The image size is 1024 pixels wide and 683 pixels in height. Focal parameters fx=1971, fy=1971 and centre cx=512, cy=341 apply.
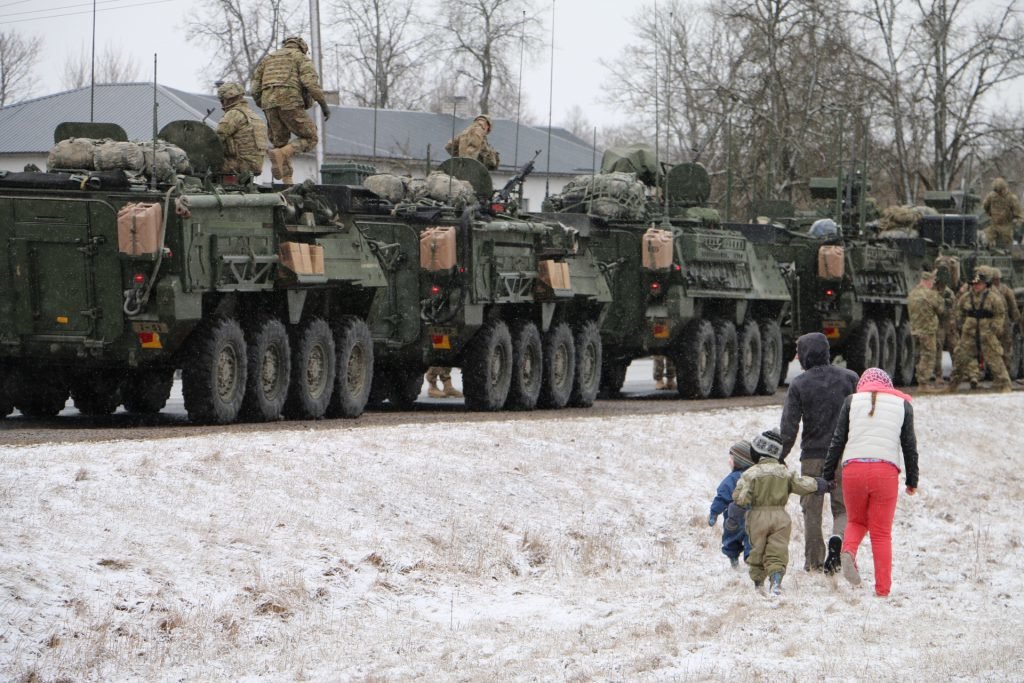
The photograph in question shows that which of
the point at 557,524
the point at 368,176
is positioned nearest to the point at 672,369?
the point at 368,176

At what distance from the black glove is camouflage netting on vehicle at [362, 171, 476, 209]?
9629 millimetres

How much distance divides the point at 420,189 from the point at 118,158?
5147 mm

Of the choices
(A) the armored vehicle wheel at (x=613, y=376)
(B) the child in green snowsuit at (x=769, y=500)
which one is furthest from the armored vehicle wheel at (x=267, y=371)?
(A) the armored vehicle wheel at (x=613, y=376)

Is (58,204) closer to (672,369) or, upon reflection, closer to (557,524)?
(557,524)

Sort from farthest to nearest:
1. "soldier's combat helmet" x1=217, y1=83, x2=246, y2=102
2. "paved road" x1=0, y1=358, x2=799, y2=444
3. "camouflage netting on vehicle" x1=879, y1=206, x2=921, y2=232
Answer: "camouflage netting on vehicle" x1=879, y1=206, x2=921, y2=232
"soldier's combat helmet" x1=217, y1=83, x2=246, y2=102
"paved road" x1=0, y1=358, x2=799, y2=444

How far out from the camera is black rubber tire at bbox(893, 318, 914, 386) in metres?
32.6

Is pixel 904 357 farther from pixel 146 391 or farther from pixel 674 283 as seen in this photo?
pixel 146 391

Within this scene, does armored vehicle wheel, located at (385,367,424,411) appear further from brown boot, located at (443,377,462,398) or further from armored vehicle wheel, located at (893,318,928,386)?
armored vehicle wheel, located at (893,318,928,386)

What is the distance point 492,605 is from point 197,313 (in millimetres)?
6117

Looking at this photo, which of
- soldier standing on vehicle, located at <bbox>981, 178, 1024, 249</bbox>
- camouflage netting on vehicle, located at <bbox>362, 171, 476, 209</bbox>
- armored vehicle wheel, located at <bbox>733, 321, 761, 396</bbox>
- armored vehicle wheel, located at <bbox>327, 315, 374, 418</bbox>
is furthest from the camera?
soldier standing on vehicle, located at <bbox>981, 178, 1024, 249</bbox>

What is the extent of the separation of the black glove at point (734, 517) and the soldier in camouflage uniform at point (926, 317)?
605 inches

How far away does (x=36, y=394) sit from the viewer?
19.1 meters

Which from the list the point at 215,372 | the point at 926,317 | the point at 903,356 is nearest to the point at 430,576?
the point at 215,372

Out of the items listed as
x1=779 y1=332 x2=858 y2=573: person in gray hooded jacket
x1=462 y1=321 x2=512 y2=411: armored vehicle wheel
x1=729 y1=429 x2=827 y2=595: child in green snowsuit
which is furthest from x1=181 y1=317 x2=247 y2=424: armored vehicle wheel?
x1=729 y1=429 x2=827 y2=595: child in green snowsuit
